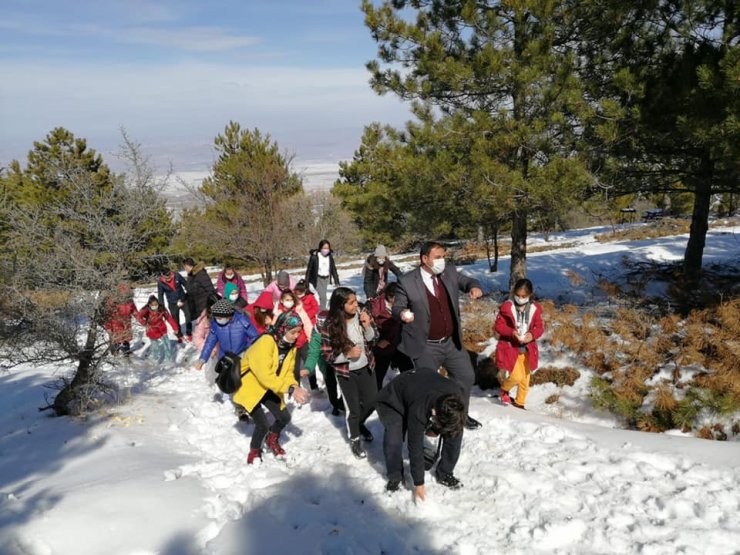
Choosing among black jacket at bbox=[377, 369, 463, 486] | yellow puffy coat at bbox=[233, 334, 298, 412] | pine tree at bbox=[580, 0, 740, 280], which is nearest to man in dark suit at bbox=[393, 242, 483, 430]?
black jacket at bbox=[377, 369, 463, 486]

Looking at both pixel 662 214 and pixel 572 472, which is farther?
pixel 662 214

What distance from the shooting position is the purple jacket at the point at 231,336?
6.35 m

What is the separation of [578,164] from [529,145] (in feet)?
2.80

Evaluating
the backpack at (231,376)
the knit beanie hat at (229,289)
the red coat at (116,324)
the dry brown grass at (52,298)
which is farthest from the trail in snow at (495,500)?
the knit beanie hat at (229,289)

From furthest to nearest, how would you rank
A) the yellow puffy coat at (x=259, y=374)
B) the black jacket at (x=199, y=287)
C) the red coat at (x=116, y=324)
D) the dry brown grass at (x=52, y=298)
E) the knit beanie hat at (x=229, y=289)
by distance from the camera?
the black jacket at (x=199, y=287) → the knit beanie hat at (x=229, y=289) → the red coat at (x=116, y=324) → the dry brown grass at (x=52, y=298) → the yellow puffy coat at (x=259, y=374)

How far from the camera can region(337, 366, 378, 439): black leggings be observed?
531 centimetres

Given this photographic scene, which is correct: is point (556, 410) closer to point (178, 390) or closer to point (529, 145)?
point (529, 145)

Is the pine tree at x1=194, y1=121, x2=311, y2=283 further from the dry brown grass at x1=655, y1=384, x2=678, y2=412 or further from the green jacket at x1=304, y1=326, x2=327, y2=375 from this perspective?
the dry brown grass at x1=655, y1=384, x2=678, y2=412

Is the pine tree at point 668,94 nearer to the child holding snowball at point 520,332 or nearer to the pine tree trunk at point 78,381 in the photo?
the child holding snowball at point 520,332

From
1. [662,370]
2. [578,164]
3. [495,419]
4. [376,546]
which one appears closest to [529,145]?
[578,164]

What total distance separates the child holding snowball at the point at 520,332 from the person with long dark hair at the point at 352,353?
175 cm

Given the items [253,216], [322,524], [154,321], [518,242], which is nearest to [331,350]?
[322,524]

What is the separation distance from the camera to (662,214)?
31672 mm

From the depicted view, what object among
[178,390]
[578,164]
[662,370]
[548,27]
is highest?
[548,27]
